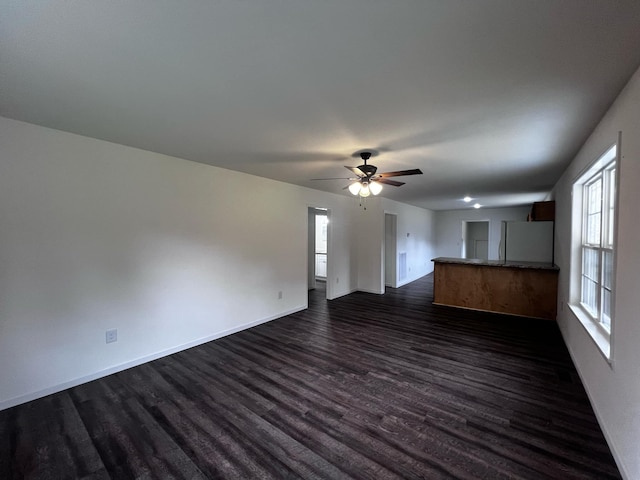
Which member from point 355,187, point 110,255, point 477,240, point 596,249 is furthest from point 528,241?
point 477,240

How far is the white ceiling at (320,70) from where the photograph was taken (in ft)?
3.85

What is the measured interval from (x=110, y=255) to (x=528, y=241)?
666cm

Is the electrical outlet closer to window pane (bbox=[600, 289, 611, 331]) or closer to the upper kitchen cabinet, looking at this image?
window pane (bbox=[600, 289, 611, 331])

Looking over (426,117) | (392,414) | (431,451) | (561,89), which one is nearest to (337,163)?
(426,117)

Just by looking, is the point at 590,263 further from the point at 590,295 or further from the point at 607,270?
the point at 607,270

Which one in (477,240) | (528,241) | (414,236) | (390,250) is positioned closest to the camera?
(528,241)

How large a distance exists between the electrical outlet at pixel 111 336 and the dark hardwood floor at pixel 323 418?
366 millimetres

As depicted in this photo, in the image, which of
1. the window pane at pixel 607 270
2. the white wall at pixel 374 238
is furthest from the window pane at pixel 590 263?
the white wall at pixel 374 238

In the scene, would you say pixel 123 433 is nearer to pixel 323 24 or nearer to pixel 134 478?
pixel 134 478

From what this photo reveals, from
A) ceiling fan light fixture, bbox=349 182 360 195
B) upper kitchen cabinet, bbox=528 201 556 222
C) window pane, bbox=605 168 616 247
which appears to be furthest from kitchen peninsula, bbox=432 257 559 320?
ceiling fan light fixture, bbox=349 182 360 195

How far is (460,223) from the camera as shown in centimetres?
1010

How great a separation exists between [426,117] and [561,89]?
0.82 metres

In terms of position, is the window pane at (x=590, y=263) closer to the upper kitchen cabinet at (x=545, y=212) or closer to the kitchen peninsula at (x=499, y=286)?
the kitchen peninsula at (x=499, y=286)

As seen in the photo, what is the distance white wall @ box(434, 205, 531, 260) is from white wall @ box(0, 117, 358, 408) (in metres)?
8.18
